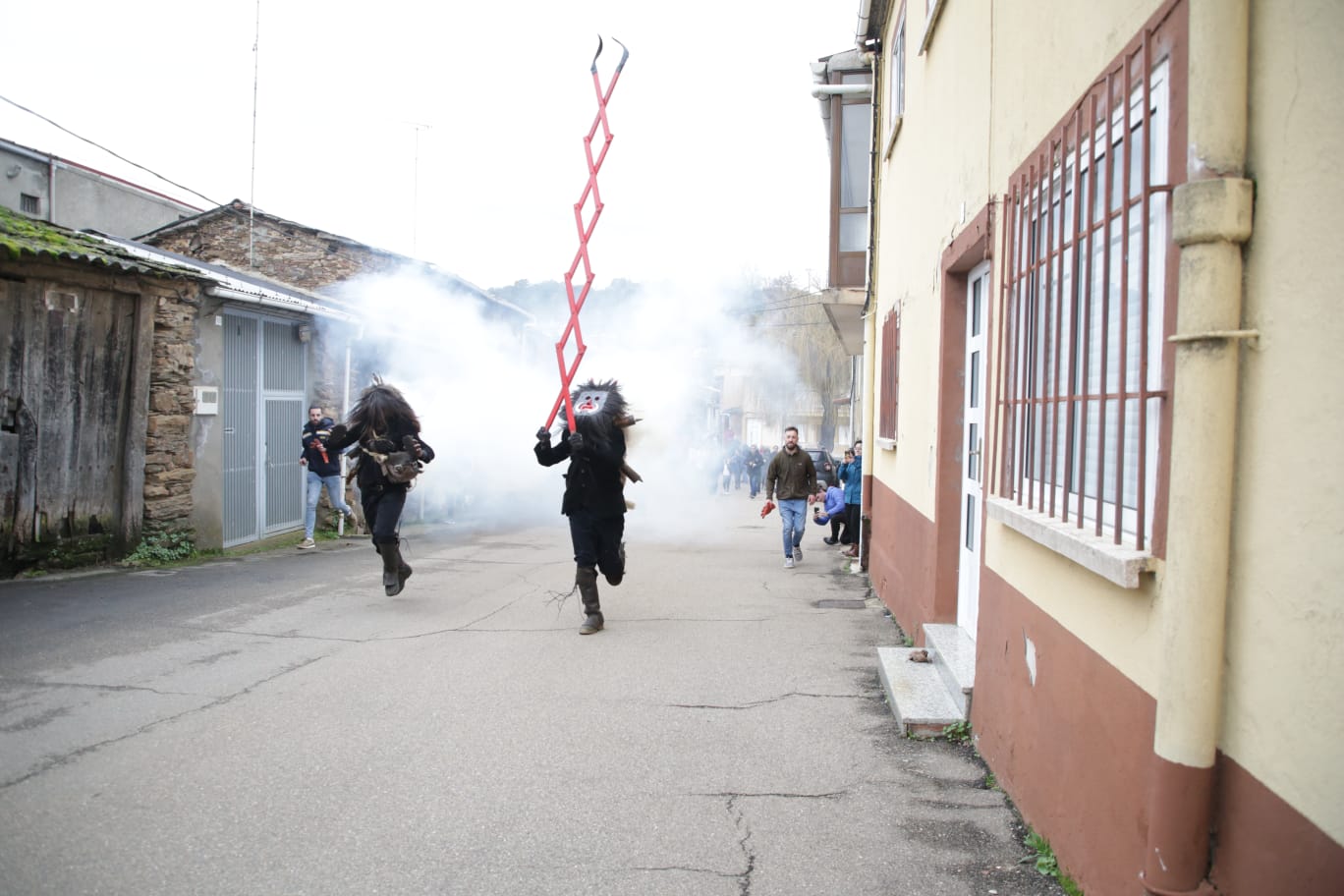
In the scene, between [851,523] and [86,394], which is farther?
[851,523]

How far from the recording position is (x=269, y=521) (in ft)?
41.2

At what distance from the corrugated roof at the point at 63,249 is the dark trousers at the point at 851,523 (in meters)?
8.42

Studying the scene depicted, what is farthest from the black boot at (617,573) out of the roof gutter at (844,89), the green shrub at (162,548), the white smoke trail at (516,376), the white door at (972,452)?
the roof gutter at (844,89)

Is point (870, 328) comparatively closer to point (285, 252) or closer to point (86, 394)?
point (86, 394)

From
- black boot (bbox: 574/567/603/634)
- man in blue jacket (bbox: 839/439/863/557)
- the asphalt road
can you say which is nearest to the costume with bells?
black boot (bbox: 574/567/603/634)

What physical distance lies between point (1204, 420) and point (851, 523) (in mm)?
11216

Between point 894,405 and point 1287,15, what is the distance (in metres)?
6.53

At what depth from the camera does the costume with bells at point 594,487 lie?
281 inches

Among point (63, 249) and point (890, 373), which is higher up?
point (63, 249)

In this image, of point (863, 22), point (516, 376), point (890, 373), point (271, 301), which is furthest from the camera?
point (516, 376)

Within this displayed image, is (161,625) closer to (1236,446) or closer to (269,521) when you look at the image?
(269,521)

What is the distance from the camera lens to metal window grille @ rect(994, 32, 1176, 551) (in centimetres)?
271

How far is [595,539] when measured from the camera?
Result: 7.32 metres

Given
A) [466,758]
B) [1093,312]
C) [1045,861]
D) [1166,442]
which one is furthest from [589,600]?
[1166,442]
